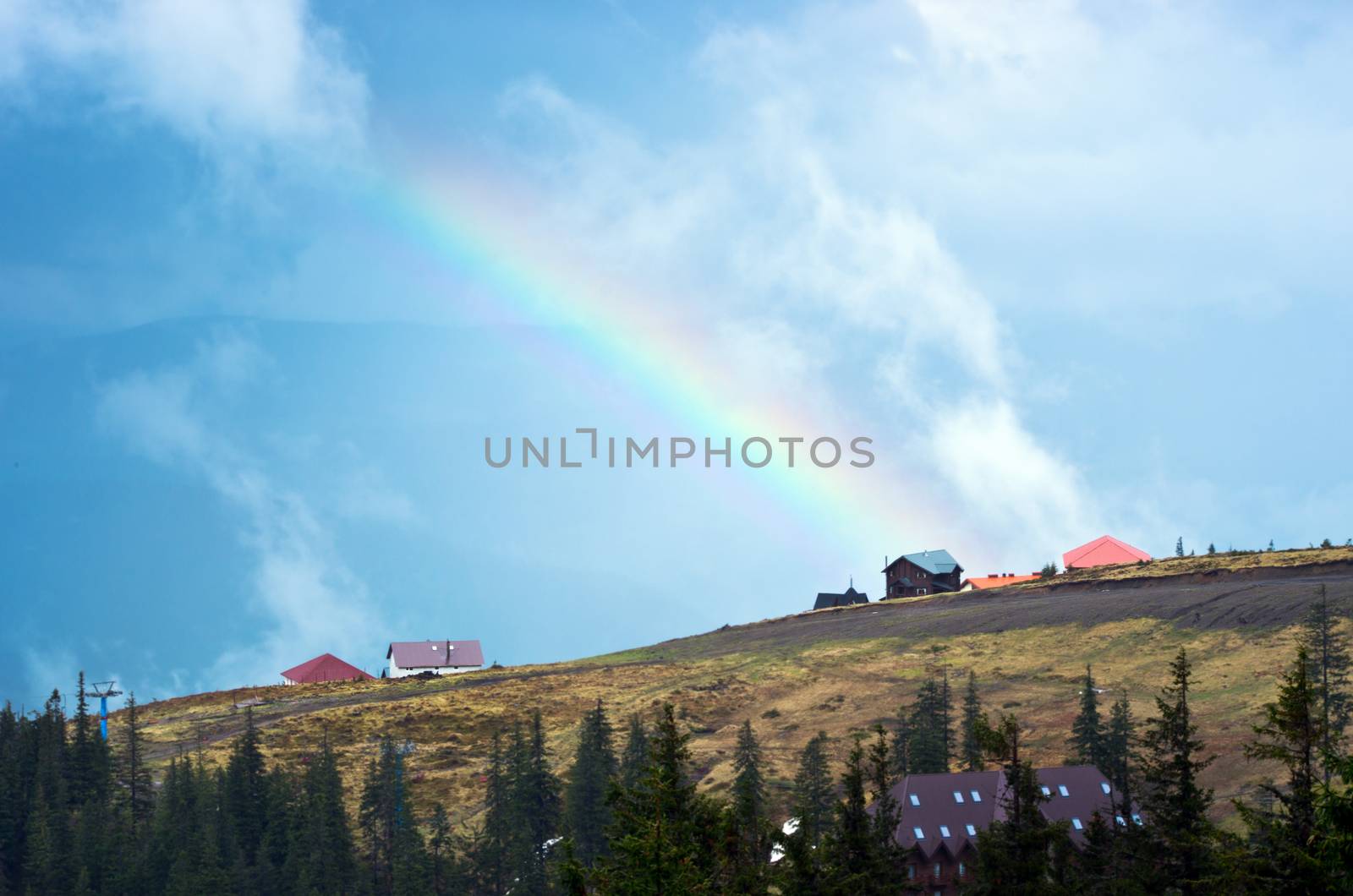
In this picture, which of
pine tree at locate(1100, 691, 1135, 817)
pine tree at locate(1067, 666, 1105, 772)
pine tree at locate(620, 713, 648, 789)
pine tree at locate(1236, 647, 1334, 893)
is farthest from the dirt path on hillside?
pine tree at locate(1236, 647, 1334, 893)

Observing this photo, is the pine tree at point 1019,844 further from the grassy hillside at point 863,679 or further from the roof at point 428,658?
the roof at point 428,658

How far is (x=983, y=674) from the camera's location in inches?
Result: 4934

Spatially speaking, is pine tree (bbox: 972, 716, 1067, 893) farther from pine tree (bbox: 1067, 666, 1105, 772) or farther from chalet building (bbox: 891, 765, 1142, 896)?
pine tree (bbox: 1067, 666, 1105, 772)

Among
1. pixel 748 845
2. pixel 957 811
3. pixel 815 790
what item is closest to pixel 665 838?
pixel 748 845

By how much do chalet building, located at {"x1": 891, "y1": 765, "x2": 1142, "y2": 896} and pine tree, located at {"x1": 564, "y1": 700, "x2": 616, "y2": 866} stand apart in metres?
21.0

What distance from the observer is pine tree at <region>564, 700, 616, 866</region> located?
8456cm

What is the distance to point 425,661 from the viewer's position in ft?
643

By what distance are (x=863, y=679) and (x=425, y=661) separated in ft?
287

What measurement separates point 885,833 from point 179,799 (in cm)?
7128

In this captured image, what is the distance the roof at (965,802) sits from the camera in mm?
70625

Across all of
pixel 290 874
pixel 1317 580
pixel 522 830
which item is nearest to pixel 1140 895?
pixel 522 830

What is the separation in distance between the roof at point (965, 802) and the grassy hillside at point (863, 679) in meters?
16.0

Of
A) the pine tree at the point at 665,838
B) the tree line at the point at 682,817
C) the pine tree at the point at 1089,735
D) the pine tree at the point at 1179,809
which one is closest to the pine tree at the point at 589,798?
the tree line at the point at 682,817

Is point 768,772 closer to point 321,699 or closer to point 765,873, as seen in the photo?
point 765,873
